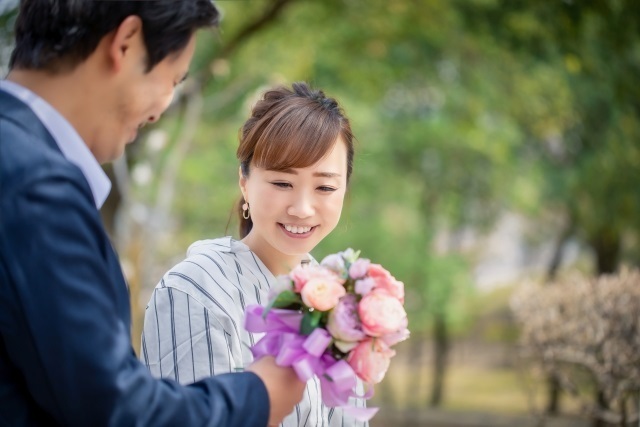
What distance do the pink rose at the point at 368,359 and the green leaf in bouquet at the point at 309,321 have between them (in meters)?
0.09

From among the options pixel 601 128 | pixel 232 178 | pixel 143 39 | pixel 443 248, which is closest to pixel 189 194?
pixel 232 178

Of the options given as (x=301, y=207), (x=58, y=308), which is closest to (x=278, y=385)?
(x=58, y=308)

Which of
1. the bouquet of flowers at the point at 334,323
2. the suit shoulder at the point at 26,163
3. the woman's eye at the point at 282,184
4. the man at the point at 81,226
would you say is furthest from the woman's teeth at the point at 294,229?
the suit shoulder at the point at 26,163

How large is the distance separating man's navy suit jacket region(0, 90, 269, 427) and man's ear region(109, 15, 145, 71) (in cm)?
16

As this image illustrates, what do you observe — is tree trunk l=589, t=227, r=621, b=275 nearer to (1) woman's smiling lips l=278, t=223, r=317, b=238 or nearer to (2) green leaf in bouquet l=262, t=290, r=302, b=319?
(1) woman's smiling lips l=278, t=223, r=317, b=238

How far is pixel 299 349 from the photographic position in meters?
1.54

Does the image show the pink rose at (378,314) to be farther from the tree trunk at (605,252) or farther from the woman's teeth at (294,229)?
the tree trunk at (605,252)

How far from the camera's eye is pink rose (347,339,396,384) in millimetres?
1581

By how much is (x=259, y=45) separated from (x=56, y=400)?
11101mm

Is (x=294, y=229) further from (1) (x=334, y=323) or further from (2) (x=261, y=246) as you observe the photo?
(1) (x=334, y=323)

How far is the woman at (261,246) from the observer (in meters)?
2.03

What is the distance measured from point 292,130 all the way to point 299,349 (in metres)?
0.92

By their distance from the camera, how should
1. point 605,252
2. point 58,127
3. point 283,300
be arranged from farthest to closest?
point 605,252 → point 283,300 → point 58,127

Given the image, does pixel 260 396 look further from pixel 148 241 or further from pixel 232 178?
pixel 232 178
